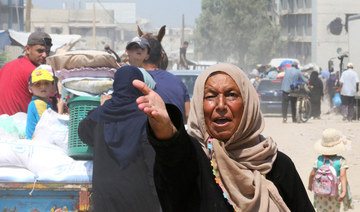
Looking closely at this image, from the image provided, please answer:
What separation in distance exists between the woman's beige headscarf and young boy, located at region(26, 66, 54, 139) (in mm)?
3151

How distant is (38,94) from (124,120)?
162cm

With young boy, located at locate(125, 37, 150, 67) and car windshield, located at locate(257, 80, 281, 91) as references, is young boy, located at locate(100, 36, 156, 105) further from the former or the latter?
car windshield, located at locate(257, 80, 281, 91)

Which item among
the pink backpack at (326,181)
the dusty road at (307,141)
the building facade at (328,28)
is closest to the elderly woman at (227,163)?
the pink backpack at (326,181)

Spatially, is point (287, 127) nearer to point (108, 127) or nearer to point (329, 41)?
point (108, 127)

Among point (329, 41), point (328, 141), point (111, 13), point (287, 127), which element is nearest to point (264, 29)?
point (329, 41)

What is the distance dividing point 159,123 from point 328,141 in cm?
505

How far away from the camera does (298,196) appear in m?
3.16

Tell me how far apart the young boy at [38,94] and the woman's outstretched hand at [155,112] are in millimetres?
3700

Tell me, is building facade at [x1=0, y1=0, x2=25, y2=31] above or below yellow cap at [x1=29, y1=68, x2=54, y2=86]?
above

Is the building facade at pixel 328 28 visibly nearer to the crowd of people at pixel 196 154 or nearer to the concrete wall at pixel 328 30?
the concrete wall at pixel 328 30

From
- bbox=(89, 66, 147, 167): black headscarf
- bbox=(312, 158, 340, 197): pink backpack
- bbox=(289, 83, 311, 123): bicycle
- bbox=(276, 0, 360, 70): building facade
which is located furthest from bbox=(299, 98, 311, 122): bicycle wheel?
bbox=(276, 0, 360, 70): building facade

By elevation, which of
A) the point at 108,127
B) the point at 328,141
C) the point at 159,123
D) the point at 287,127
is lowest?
the point at 287,127

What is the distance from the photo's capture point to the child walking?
716cm

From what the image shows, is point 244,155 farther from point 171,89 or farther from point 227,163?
point 171,89
